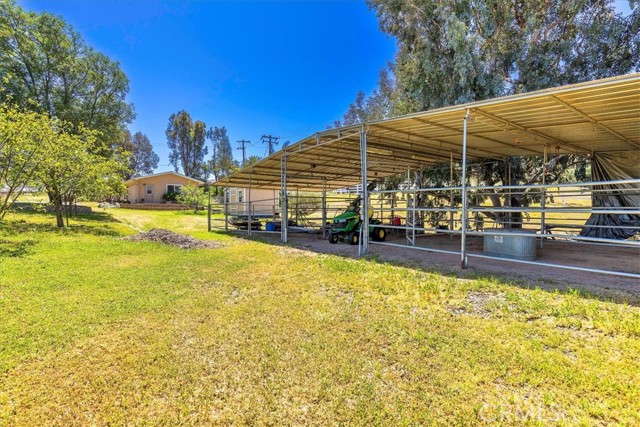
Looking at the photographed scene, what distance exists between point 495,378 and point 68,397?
128 inches

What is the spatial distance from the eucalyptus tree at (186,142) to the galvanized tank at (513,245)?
4445cm

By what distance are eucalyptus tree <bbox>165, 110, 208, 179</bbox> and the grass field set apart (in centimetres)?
4487

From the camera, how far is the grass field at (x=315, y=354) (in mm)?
2236

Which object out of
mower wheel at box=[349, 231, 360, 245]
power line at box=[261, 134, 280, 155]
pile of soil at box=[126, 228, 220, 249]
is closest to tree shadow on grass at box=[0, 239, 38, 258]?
pile of soil at box=[126, 228, 220, 249]

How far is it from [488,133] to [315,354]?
6.88 m

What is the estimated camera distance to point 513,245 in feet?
21.7

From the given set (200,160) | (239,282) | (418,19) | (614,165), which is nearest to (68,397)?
(239,282)

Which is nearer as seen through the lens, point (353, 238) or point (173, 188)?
point (353, 238)

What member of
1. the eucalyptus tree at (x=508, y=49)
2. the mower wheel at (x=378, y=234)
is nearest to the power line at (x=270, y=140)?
the eucalyptus tree at (x=508, y=49)

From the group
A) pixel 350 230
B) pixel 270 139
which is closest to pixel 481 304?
pixel 350 230

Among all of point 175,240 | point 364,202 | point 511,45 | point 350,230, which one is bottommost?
point 175,240

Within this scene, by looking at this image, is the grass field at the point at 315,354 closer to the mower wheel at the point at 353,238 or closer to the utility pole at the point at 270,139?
the mower wheel at the point at 353,238

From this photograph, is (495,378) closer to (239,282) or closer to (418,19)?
(239,282)

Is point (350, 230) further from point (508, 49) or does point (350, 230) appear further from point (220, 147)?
point (220, 147)
